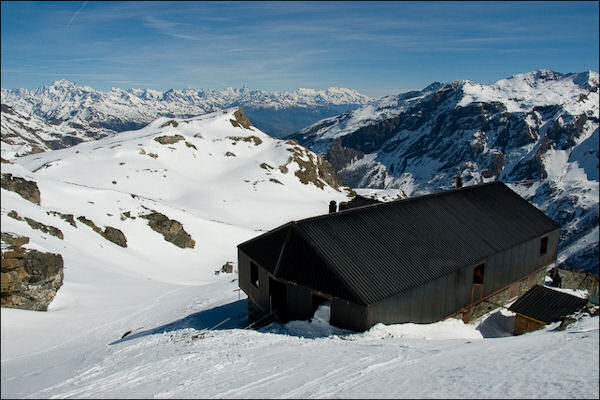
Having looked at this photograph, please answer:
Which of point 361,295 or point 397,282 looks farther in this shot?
point 397,282

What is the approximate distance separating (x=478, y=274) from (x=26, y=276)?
2776 centimetres

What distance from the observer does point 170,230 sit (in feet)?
167

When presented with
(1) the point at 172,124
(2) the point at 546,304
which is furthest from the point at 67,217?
A: (1) the point at 172,124

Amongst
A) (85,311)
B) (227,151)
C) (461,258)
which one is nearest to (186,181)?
(227,151)

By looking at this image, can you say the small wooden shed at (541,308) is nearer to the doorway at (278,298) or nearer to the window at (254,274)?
the doorway at (278,298)

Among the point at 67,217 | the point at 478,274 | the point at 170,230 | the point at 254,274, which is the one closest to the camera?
the point at 478,274

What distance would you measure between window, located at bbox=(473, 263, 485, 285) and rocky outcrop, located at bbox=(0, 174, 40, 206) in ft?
137

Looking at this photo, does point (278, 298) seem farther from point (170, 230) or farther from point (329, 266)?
point (170, 230)

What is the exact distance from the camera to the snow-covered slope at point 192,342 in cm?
1170

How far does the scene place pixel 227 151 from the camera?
10888 centimetres

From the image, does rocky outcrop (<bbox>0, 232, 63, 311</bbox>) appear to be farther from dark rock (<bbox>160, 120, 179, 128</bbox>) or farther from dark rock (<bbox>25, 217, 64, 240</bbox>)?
dark rock (<bbox>160, 120, 179, 128</bbox>)

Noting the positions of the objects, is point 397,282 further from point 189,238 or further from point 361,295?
point 189,238

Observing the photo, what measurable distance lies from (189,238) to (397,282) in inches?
1467

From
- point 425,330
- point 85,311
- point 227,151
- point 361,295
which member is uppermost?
point 227,151
